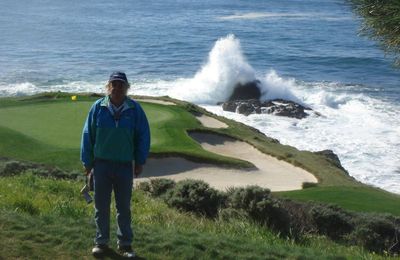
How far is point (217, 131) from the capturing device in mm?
23094

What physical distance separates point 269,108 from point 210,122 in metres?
11.1

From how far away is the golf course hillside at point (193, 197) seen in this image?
24.9 ft

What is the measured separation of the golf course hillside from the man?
0.35 metres

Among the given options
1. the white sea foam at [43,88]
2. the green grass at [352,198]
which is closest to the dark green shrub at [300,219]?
the green grass at [352,198]

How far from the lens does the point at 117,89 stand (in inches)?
269

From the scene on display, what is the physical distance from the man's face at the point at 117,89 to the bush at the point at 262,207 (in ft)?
14.1

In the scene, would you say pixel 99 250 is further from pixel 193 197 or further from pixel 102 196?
pixel 193 197

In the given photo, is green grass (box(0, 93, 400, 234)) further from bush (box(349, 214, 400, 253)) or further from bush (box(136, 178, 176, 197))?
bush (box(136, 178, 176, 197))

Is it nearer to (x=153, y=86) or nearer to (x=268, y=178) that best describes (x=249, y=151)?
(x=268, y=178)

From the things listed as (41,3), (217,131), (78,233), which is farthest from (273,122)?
(41,3)

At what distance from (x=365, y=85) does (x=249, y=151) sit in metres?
28.4

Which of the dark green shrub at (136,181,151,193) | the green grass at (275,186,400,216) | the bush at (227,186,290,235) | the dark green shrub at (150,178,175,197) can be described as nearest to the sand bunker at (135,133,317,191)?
the green grass at (275,186,400,216)

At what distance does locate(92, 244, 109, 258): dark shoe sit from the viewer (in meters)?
6.91

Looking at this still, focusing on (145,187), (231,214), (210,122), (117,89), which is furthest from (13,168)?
(210,122)
